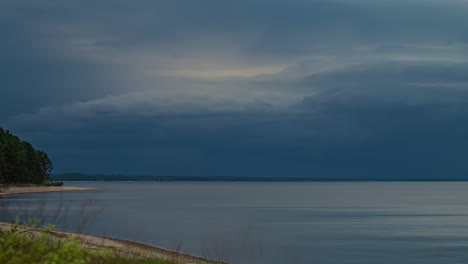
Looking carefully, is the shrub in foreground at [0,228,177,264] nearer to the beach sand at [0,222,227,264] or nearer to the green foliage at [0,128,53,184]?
the beach sand at [0,222,227,264]

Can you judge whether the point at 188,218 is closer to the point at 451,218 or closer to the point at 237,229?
the point at 237,229

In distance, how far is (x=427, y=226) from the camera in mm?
58312

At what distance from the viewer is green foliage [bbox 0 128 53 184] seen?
5039 inches

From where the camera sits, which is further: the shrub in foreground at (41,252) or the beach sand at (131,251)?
the beach sand at (131,251)

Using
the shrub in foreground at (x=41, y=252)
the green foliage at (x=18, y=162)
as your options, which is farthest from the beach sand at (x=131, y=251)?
the green foliage at (x=18, y=162)

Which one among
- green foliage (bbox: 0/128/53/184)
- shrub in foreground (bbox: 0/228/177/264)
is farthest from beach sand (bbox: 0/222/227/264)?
green foliage (bbox: 0/128/53/184)

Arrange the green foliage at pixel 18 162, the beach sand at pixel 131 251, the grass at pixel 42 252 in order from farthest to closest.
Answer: the green foliage at pixel 18 162, the beach sand at pixel 131 251, the grass at pixel 42 252

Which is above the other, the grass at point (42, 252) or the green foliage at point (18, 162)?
the green foliage at point (18, 162)

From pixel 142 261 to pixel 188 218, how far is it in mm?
46940

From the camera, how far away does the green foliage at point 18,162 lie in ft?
420

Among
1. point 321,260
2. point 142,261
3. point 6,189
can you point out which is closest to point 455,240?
point 321,260

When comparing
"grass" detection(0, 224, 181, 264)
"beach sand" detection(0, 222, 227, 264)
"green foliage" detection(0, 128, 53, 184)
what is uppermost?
"green foliage" detection(0, 128, 53, 184)

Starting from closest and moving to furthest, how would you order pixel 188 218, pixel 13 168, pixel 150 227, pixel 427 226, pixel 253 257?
1. pixel 253 257
2. pixel 150 227
3. pixel 427 226
4. pixel 188 218
5. pixel 13 168

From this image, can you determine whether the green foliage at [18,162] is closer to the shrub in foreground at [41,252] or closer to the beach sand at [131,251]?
the beach sand at [131,251]
